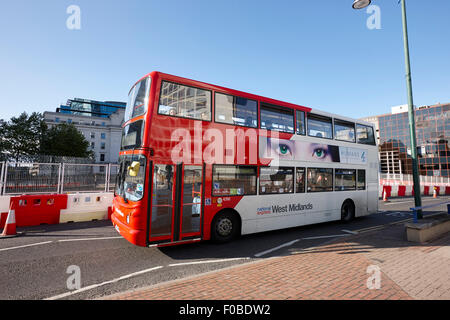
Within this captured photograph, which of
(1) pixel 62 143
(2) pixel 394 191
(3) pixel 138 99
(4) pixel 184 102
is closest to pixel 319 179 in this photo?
(4) pixel 184 102

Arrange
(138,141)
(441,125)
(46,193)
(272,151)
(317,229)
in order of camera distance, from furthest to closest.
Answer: (441,125) → (46,193) → (317,229) → (272,151) → (138,141)

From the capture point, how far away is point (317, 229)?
8680mm

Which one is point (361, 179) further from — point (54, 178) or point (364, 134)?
point (54, 178)

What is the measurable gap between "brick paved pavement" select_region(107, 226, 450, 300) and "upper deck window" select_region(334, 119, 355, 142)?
4.71 meters

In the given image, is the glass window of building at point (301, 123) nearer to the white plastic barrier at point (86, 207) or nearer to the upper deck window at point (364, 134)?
the upper deck window at point (364, 134)

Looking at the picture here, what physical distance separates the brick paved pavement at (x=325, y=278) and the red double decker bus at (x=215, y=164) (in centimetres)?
182

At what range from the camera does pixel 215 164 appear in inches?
254

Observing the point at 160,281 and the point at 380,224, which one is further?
the point at 380,224

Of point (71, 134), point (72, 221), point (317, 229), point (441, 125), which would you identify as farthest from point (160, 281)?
point (441, 125)

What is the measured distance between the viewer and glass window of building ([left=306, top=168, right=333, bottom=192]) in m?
8.41

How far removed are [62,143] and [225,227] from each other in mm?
45884

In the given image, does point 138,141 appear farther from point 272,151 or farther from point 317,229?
point 317,229

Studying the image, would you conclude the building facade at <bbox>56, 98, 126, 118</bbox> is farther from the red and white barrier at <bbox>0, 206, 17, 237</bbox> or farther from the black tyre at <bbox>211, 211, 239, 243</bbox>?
the black tyre at <bbox>211, 211, 239, 243</bbox>
